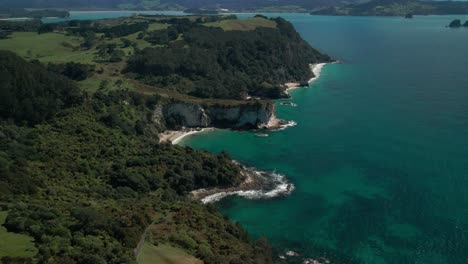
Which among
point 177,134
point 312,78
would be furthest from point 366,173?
point 312,78

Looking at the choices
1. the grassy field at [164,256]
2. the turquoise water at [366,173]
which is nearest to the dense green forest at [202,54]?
the turquoise water at [366,173]

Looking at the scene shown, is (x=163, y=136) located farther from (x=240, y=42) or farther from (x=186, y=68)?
(x=240, y=42)

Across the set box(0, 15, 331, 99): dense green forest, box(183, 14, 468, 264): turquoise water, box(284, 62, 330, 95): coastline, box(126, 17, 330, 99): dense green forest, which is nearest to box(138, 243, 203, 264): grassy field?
box(183, 14, 468, 264): turquoise water

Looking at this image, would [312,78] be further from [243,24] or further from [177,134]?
[177,134]

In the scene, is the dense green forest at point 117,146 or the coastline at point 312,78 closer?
the dense green forest at point 117,146

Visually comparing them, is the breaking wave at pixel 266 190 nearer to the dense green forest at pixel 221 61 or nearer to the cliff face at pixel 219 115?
the cliff face at pixel 219 115

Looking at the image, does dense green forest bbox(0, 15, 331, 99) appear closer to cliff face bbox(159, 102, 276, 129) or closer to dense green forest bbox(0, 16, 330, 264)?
dense green forest bbox(0, 16, 330, 264)
